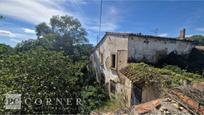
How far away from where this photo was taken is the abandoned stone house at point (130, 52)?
11469 mm

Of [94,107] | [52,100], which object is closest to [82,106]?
[94,107]

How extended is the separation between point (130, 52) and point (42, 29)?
28.2 m

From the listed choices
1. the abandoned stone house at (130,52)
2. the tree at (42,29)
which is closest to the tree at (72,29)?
the tree at (42,29)

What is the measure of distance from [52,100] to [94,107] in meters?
3.80

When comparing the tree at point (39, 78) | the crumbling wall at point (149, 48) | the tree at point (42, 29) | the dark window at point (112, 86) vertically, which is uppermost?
the tree at point (42, 29)

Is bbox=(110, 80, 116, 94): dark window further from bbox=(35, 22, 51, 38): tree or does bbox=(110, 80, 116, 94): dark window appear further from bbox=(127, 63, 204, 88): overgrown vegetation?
bbox=(35, 22, 51, 38): tree

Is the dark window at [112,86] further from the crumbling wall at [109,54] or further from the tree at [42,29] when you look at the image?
the tree at [42,29]

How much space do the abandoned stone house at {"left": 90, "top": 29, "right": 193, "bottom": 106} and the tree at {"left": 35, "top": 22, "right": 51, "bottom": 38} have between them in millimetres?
23130

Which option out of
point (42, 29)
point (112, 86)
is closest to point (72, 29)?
point (42, 29)

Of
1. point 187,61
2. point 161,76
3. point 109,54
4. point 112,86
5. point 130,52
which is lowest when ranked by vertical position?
point 112,86

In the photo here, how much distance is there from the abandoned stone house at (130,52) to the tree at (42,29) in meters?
23.1

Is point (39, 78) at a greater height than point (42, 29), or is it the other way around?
point (42, 29)

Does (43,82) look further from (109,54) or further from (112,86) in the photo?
(109,54)

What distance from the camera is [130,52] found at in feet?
40.7
